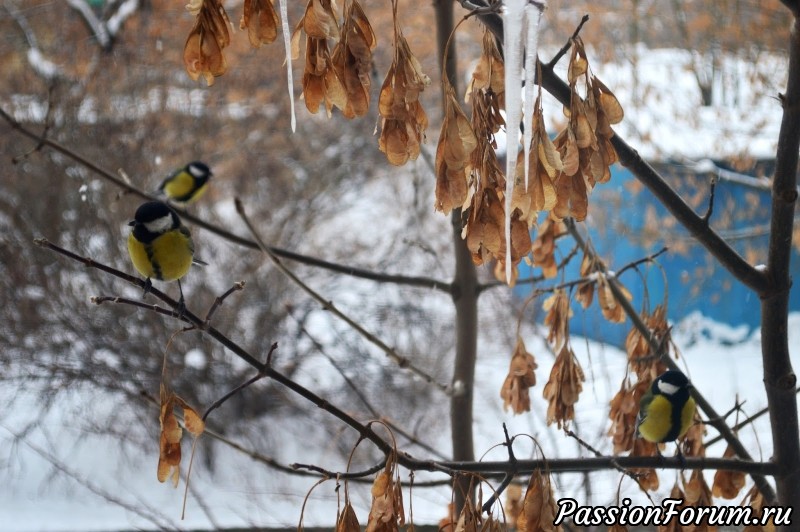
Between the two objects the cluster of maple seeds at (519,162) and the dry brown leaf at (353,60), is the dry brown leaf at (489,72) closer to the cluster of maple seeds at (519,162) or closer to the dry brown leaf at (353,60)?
the cluster of maple seeds at (519,162)

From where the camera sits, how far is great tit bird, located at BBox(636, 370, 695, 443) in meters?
1.26

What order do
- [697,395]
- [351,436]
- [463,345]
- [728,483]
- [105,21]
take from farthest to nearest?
[105,21] < [351,436] < [463,345] < [697,395] < [728,483]

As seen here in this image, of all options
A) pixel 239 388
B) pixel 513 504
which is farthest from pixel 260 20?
pixel 513 504

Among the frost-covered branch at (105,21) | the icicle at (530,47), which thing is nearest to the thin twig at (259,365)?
the icicle at (530,47)

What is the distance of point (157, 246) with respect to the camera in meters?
1.57

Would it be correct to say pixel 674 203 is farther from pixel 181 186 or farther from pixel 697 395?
pixel 181 186

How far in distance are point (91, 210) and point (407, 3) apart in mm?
2287

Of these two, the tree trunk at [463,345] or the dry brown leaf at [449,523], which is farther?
the tree trunk at [463,345]

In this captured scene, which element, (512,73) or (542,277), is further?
(542,277)

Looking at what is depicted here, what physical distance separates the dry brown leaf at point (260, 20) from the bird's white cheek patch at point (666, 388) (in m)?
0.88

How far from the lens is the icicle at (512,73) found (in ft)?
1.79

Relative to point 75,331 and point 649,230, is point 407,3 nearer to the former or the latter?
point 649,230

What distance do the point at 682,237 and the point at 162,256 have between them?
3.14m

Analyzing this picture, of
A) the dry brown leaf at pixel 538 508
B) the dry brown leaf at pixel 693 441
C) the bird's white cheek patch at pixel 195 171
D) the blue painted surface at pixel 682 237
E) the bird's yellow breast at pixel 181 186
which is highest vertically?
the blue painted surface at pixel 682 237
